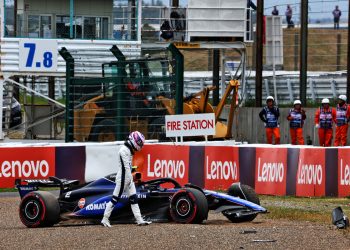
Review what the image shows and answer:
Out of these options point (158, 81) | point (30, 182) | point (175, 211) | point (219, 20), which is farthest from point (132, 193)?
point (219, 20)

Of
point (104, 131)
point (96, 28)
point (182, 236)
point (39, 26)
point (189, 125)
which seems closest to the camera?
point (182, 236)

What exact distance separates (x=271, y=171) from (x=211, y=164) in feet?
4.75

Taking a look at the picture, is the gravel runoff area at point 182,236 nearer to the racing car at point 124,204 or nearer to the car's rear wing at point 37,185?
the racing car at point 124,204

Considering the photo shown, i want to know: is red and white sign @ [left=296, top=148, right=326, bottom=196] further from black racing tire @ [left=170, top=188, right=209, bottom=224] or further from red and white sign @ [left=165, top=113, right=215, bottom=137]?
black racing tire @ [left=170, top=188, right=209, bottom=224]

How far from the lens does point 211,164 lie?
21.5m

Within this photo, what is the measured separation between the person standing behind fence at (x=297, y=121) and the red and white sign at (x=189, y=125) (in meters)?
6.99

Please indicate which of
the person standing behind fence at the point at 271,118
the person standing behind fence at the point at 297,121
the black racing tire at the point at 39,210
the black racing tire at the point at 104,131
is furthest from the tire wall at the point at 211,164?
the person standing behind fence at the point at 271,118

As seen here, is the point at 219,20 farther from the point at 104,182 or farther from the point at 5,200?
the point at 104,182

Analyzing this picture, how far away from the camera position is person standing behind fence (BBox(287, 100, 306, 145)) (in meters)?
30.7

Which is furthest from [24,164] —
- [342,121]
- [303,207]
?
[342,121]

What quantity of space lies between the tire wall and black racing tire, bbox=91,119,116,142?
4690 millimetres

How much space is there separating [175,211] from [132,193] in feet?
2.01

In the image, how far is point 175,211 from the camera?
1498cm

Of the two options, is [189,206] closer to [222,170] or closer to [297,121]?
[222,170]
